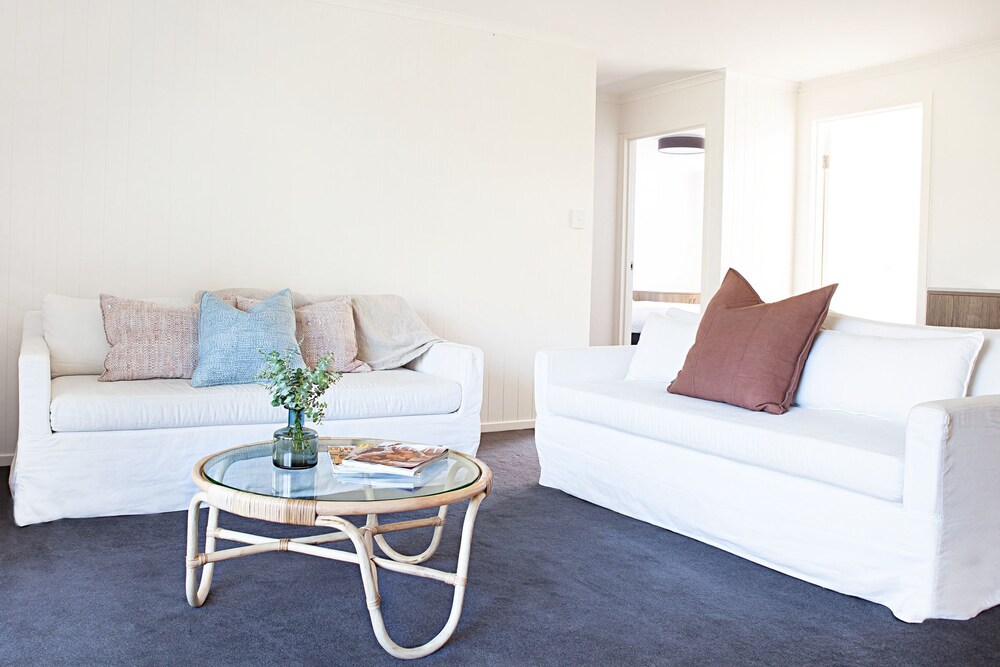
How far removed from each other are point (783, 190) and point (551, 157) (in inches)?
89.1

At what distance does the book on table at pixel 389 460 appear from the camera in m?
2.33

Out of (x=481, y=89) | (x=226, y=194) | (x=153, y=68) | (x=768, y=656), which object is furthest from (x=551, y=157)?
(x=768, y=656)

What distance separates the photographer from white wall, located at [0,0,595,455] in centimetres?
406

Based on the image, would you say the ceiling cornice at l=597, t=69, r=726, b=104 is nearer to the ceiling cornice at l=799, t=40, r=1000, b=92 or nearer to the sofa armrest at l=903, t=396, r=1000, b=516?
the ceiling cornice at l=799, t=40, r=1000, b=92

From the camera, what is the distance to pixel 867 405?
298cm

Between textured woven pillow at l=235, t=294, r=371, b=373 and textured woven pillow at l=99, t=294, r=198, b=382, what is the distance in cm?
32

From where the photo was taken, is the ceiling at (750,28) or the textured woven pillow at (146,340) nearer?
the textured woven pillow at (146,340)

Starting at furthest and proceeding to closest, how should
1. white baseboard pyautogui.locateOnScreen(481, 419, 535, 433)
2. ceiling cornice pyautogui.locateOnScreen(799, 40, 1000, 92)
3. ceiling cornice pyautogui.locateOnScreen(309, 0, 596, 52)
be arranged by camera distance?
1. ceiling cornice pyautogui.locateOnScreen(799, 40, 1000, 92)
2. white baseboard pyautogui.locateOnScreen(481, 419, 535, 433)
3. ceiling cornice pyautogui.locateOnScreen(309, 0, 596, 52)

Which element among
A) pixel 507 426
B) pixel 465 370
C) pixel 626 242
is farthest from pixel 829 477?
pixel 626 242

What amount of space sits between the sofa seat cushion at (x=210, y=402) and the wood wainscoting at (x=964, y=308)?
11.2 ft

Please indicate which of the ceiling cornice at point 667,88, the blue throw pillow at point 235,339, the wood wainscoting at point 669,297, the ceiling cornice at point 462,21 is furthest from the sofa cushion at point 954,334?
the wood wainscoting at point 669,297

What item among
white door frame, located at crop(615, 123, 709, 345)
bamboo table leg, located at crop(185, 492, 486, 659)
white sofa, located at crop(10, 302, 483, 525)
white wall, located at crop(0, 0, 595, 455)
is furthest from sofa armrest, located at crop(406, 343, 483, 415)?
white door frame, located at crop(615, 123, 709, 345)

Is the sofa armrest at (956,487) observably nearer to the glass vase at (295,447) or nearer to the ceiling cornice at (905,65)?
the glass vase at (295,447)

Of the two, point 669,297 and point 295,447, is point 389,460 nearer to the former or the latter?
point 295,447
